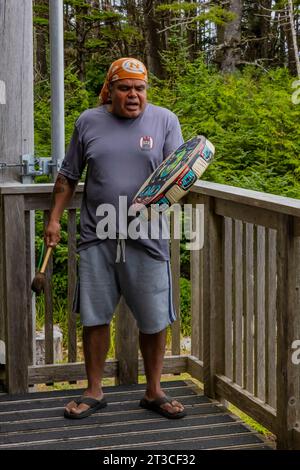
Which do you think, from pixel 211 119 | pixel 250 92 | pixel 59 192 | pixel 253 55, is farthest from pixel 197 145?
pixel 253 55

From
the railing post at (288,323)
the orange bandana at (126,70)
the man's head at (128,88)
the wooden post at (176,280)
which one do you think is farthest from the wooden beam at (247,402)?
the orange bandana at (126,70)

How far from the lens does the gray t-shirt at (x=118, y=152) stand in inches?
146

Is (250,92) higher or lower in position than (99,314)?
higher

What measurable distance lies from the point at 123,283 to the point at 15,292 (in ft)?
2.39

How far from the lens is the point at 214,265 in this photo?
4133 mm

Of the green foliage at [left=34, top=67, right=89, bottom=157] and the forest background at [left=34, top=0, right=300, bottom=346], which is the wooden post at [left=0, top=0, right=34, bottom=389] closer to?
the forest background at [left=34, top=0, right=300, bottom=346]

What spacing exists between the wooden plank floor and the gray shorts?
46cm

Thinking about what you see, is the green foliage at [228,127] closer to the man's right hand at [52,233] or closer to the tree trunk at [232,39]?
the tree trunk at [232,39]

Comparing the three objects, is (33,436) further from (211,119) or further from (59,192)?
(211,119)

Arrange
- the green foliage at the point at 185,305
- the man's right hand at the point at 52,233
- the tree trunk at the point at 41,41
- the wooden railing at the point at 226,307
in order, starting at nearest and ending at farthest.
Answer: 1. the wooden railing at the point at 226,307
2. the man's right hand at the point at 52,233
3. the green foliage at the point at 185,305
4. the tree trunk at the point at 41,41

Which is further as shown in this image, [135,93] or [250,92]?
[250,92]

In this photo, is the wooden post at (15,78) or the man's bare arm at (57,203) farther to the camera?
the wooden post at (15,78)

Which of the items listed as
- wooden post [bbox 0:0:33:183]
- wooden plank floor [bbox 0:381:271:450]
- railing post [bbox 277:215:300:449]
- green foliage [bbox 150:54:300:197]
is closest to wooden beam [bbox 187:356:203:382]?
wooden plank floor [bbox 0:381:271:450]
